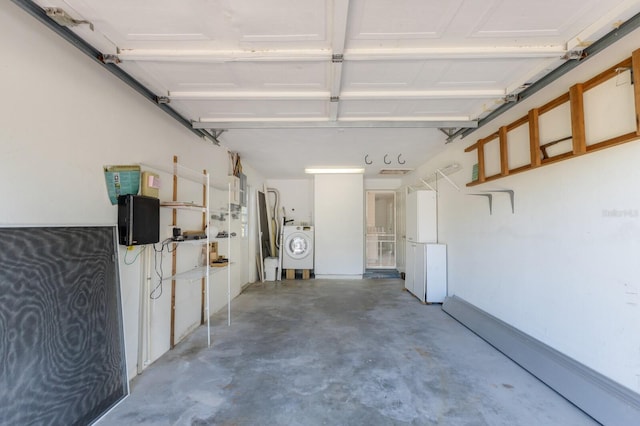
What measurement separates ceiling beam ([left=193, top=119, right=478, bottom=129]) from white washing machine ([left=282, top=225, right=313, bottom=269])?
3.73 metres

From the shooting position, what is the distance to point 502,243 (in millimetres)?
3055

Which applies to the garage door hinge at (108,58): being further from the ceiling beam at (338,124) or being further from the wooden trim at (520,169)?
the wooden trim at (520,169)

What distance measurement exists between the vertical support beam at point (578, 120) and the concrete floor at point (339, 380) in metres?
1.88

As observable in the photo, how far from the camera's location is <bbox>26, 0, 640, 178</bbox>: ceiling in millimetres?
1583

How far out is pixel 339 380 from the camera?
2350mm

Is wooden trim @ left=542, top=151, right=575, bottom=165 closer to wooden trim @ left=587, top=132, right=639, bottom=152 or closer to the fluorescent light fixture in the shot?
wooden trim @ left=587, top=132, right=639, bottom=152

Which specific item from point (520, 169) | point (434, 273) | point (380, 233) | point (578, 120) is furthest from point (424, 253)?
point (578, 120)

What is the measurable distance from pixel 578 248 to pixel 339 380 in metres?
2.18

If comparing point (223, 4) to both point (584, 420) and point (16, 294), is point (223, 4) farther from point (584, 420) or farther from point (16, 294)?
point (584, 420)

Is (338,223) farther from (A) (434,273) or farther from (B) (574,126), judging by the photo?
(B) (574,126)

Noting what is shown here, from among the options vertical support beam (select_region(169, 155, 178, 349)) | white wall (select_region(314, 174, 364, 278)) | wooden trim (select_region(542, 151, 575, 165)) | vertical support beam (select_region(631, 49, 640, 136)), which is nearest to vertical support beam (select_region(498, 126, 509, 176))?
wooden trim (select_region(542, 151, 575, 165))

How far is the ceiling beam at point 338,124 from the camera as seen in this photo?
3277mm

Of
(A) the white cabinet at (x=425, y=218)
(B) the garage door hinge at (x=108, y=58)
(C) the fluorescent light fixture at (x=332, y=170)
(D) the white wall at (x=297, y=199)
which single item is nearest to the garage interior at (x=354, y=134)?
(B) the garage door hinge at (x=108, y=58)

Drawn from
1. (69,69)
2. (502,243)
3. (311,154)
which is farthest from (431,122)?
(69,69)
